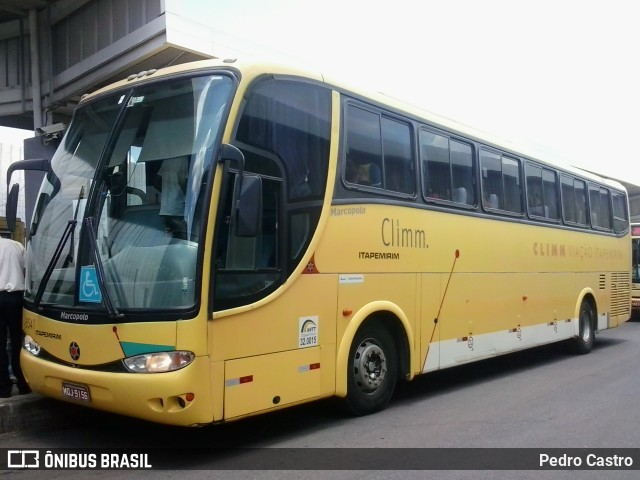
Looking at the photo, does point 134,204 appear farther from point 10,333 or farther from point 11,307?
point 10,333

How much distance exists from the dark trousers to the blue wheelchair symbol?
60.4 inches

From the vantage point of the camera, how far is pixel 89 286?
5.42 m

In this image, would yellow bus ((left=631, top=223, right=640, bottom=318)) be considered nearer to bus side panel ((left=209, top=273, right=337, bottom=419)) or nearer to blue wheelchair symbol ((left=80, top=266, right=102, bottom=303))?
bus side panel ((left=209, top=273, right=337, bottom=419))

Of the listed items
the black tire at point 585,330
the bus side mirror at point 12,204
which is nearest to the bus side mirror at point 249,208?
the bus side mirror at point 12,204

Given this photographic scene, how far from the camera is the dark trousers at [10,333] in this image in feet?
21.3

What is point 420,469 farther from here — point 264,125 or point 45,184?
point 45,184

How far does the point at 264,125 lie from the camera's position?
19.2 ft

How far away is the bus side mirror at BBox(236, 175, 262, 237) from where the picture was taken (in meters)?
5.18

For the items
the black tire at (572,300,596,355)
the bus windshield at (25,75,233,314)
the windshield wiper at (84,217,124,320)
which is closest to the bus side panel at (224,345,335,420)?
the bus windshield at (25,75,233,314)

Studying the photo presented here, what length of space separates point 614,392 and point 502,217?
294cm

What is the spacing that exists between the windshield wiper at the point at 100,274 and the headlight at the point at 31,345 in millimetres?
1228

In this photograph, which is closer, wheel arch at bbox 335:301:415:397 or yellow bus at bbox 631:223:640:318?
wheel arch at bbox 335:301:415:397

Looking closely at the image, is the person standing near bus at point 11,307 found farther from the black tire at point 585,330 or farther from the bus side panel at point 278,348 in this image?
the black tire at point 585,330

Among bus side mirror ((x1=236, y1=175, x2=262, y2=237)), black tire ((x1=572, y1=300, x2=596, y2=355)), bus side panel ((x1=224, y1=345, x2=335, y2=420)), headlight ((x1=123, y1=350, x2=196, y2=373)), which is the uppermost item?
bus side mirror ((x1=236, y1=175, x2=262, y2=237))
